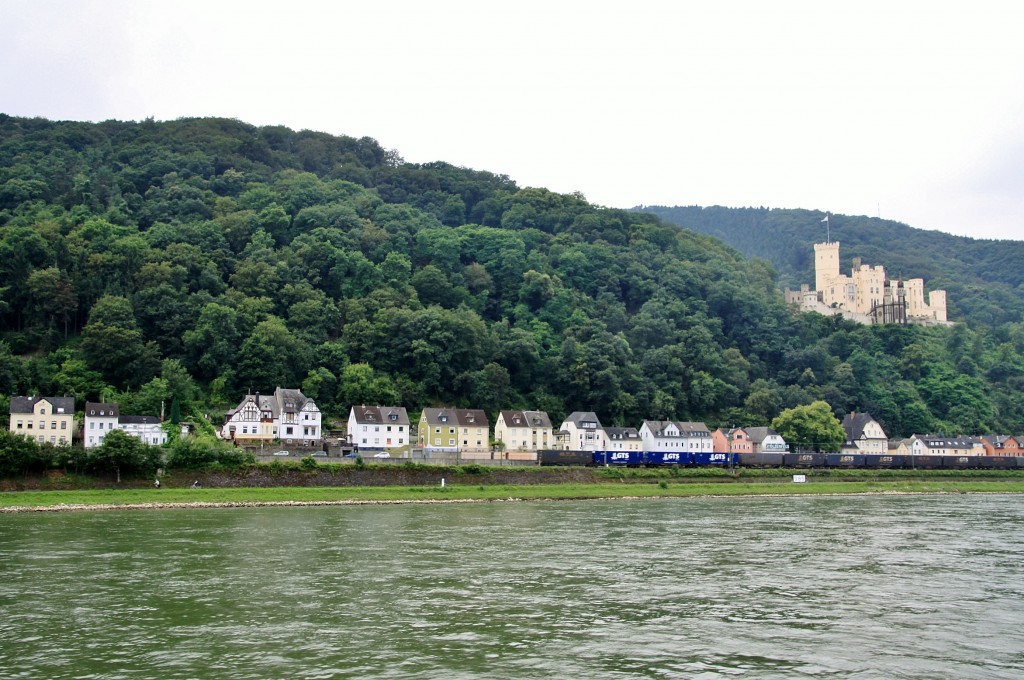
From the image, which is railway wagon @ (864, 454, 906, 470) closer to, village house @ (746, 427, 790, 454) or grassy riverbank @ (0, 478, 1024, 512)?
grassy riverbank @ (0, 478, 1024, 512)

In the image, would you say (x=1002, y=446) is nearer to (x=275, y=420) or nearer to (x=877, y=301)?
(x=877, y=301)

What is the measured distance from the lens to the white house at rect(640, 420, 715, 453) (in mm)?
91062

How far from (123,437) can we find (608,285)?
78883 millimetres

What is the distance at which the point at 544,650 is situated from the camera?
63.3 feet

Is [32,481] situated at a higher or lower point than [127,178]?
lower

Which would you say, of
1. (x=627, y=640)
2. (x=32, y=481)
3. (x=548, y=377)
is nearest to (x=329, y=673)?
(x=627, y=640)

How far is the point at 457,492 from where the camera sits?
2341 inches

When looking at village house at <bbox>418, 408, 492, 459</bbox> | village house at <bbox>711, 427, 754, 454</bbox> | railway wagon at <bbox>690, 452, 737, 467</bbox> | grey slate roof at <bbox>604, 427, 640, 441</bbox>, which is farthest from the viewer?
village house at <bbox>711, 427, 754, 454</bbox>

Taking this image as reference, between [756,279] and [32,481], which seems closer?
[32,481]

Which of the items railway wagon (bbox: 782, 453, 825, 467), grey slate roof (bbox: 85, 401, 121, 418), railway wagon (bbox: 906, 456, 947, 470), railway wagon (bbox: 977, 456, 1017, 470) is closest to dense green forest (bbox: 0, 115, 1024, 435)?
grey slate roof (bbox: 85, 401, 121, 418)

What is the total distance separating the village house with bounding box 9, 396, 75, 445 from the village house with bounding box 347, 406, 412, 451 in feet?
69.2

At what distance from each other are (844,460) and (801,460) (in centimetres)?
499

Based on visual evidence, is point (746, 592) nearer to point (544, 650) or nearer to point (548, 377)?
point (544, 650)

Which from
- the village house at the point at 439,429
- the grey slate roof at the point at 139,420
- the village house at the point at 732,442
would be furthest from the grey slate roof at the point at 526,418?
the grey slate roof at the point at 139,420
